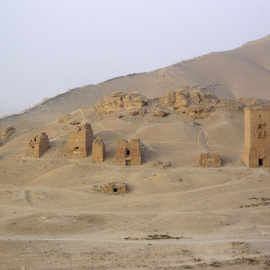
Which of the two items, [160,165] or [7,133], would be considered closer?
[160,165]

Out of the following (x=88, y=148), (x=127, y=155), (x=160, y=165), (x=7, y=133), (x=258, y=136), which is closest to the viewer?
(x=160, y=165)

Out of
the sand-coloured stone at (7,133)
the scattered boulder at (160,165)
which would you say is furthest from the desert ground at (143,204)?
the sand-coloured stone at (7,133)

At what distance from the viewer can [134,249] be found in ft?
37.5

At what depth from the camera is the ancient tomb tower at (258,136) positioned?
21344mm

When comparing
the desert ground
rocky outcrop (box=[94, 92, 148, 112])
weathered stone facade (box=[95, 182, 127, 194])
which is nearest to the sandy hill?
rocky outcrop (box=[94, 92, 148, 112])

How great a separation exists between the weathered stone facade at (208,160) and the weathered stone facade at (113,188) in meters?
4.38

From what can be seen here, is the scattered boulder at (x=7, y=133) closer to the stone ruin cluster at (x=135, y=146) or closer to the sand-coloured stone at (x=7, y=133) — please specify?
the sand-coloured stone at (x=7, y=133)

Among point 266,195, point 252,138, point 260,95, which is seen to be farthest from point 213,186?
point 260,95

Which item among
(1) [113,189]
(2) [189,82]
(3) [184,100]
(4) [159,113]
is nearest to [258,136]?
(1) [113,189]

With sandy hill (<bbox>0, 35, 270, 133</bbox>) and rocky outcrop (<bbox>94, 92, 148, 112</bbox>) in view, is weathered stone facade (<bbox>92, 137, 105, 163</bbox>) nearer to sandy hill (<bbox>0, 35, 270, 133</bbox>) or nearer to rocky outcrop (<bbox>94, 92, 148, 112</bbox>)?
rocky outcrop (<bbox>94, 92, 148, 112</bbox>)

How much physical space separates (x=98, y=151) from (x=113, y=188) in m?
3.38

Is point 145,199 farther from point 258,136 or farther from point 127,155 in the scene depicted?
point 258,136

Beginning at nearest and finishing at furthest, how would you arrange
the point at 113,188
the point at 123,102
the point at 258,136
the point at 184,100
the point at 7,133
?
1. the point at 113,188
2. the point at 258,136
3. the point at 184,100
4. the point at 123,102
5. the point at 7,133

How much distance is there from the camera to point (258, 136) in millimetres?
21359
